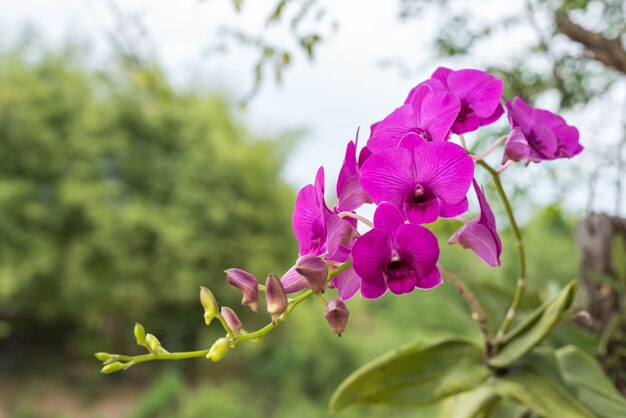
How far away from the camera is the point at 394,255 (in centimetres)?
20

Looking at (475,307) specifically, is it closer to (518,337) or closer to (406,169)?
(518,337)

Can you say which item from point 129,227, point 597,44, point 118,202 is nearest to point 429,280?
point 597,44

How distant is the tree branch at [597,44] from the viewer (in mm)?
481

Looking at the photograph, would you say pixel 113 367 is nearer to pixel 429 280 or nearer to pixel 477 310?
pixel 429 280

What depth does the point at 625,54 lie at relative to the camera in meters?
0.48

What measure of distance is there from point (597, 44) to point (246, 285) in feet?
1.34

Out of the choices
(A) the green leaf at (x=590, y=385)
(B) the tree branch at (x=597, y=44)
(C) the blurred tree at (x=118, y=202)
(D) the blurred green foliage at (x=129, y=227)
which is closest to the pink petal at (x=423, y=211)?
(A) the green leaf at (x=590, y=385)

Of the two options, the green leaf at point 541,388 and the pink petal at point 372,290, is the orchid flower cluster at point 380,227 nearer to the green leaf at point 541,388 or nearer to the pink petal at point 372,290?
the pink petal at point 372,290

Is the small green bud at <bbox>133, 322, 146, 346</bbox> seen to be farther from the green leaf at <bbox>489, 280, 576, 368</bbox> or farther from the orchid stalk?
the green leaf at <bbox>489, 280, 576, 368</bbox>

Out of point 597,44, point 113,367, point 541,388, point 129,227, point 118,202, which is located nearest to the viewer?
point 113,367

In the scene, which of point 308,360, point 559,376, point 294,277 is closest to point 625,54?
point 559,376

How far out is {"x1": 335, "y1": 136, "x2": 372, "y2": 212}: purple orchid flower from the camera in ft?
0.71

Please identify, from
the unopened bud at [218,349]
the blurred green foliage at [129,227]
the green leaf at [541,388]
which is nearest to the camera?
the unopened bud at [218,349]

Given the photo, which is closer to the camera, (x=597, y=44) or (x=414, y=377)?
(x=414, y=377)
